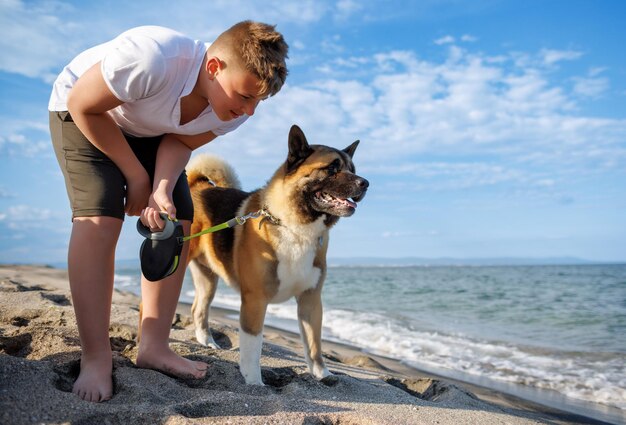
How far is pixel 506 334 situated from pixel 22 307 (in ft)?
22.0

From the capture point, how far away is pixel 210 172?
4.96 m

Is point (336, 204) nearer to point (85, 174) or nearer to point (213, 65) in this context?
point (213, 65)

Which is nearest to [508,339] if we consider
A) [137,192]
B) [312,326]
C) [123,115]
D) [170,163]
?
[312,326]

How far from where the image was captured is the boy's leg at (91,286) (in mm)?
2480

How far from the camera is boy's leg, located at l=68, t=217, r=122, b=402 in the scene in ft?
8.14

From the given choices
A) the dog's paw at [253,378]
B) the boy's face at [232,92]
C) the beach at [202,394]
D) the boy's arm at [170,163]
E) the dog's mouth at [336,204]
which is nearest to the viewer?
the beach at [202,394]

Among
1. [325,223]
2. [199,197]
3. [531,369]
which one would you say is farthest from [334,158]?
[531,369]

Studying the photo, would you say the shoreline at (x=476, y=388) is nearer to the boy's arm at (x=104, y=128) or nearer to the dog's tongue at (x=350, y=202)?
the dog's tongue at (x=350, y=202)

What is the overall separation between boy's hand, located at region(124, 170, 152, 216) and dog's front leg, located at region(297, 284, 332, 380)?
1.52 metres

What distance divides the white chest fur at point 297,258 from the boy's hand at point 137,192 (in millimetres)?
1087

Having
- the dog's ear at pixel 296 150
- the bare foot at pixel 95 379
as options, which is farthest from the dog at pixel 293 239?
the bare foot at pixel 95 379

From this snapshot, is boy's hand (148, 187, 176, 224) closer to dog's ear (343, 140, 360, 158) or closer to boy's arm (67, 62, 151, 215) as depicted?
boy's arm (67, 62, 151, 215)

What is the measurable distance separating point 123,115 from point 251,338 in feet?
5.49

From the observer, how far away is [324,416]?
87.0 inches
